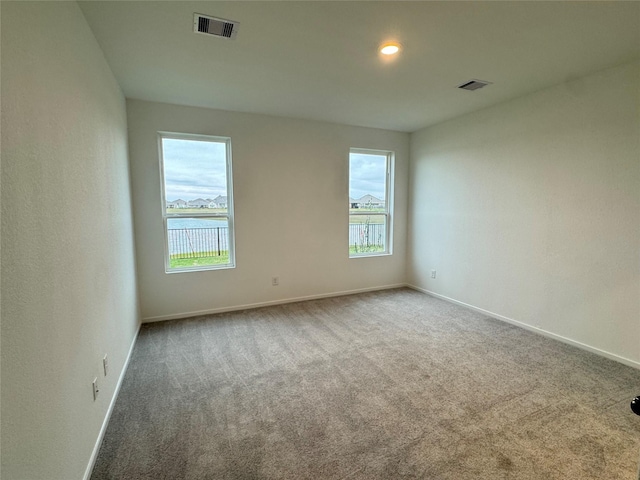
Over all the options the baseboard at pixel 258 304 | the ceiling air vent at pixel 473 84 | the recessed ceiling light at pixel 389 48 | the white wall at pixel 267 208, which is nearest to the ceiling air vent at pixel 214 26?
the recessed ceiling light at pixel 389 48

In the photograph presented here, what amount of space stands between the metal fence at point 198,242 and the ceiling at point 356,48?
1531mm

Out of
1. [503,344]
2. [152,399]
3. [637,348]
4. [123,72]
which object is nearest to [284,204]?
[123,72]

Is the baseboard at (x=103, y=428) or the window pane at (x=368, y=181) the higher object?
the window pane at (x=368, y=181)

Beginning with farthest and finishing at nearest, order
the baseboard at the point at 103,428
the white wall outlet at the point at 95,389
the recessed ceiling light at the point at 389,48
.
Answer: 1. the recessed ceiling light at the point at 389,48
2. the white wall outlet at the point at 95,389
3. the baseboard at the point at 103,428

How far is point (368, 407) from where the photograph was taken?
207cm

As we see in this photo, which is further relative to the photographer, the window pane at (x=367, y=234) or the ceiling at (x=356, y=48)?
the window pane at (x=367, y=234)

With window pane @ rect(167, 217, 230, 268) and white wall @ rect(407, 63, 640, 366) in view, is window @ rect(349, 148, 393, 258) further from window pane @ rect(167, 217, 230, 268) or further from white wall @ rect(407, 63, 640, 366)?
window pane @ rect(167, 217, 230, 268)

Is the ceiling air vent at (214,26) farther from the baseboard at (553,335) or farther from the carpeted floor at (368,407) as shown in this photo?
the baseboard at (553,335)

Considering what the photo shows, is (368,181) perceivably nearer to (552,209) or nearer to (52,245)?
(552,209)

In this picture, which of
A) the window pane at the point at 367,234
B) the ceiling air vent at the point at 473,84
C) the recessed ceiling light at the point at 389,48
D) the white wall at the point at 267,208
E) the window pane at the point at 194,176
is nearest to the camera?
the recessed ceiling light at the point at 389,48

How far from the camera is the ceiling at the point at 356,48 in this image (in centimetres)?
185

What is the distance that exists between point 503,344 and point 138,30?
13.4ft

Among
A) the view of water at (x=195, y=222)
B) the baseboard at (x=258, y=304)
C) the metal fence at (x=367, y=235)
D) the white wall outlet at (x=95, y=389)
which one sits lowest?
the baseboard at (x=258, y=304)

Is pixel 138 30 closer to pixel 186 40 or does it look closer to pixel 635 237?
pixel 186 40
